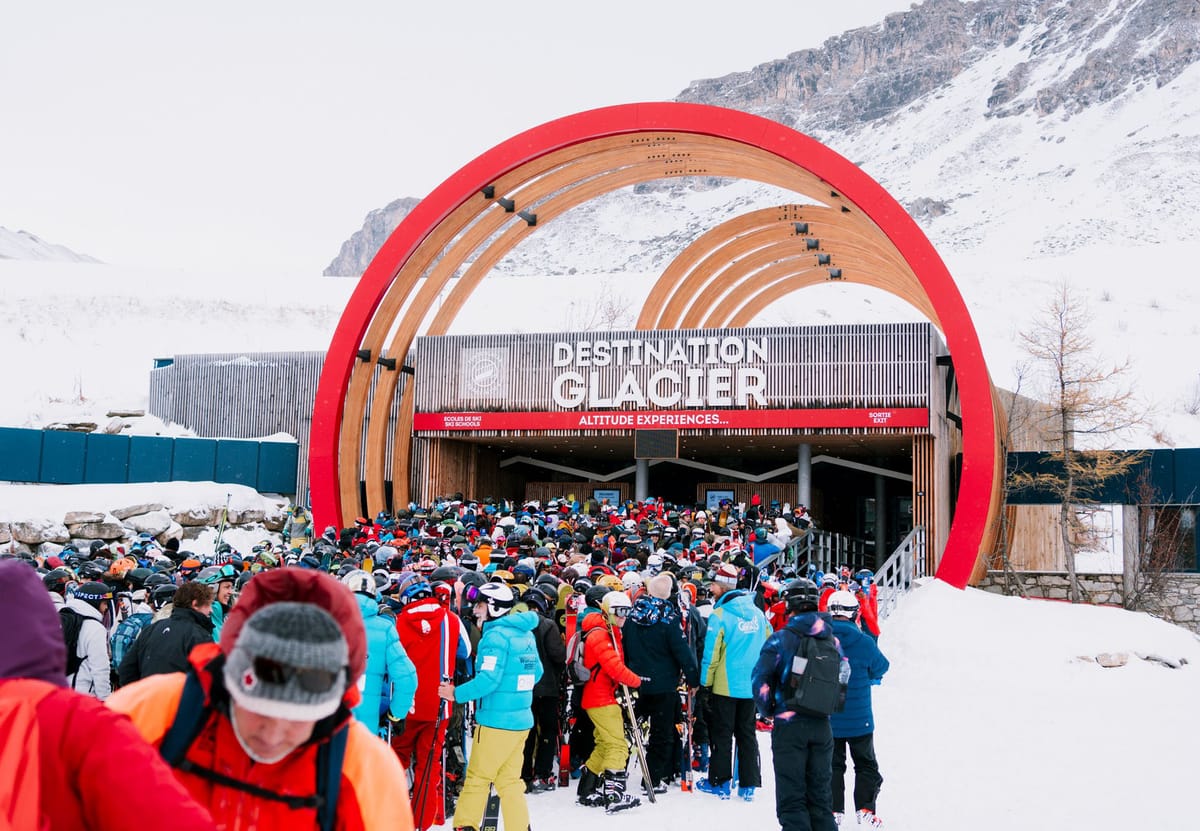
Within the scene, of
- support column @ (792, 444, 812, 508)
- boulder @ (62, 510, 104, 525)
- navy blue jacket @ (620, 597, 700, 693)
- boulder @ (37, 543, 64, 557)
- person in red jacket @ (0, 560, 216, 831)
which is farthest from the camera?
support column @ (792, 444, 812, 508)

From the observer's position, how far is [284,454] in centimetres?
2628

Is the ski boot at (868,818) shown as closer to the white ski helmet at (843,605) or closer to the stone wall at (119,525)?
the white ski helmet at (843,605)

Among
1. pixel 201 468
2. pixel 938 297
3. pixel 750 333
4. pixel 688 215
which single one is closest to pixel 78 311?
pixel 201 468

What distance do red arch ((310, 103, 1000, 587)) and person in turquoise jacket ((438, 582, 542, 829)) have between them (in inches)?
568

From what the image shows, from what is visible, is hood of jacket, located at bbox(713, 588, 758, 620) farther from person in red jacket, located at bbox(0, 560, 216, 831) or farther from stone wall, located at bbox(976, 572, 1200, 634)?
stone wall, located at bbox(976, 572, 1200, 634)

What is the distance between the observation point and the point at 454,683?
761cm

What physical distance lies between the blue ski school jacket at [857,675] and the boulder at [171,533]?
1669 cm

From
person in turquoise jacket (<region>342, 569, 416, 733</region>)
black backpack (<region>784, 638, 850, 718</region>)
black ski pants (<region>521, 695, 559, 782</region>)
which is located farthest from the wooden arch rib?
black backpack (<region>784, 638, 850, 718</region>)

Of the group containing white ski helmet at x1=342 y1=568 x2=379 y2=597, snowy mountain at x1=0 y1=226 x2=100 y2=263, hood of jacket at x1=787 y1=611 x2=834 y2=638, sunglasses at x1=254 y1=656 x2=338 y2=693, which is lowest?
hood of jacket at x1=787 y1=611 x2=834 y2=638

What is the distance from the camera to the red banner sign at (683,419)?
21594mm

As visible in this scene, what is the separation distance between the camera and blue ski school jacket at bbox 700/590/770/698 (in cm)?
852

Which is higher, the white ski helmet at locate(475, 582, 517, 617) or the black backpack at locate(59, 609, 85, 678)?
the white ski helmet at locate(475, 582, 517, 617)

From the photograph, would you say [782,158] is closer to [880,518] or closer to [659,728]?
[880,518]

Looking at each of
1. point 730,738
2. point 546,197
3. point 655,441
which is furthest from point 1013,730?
point 546,197
